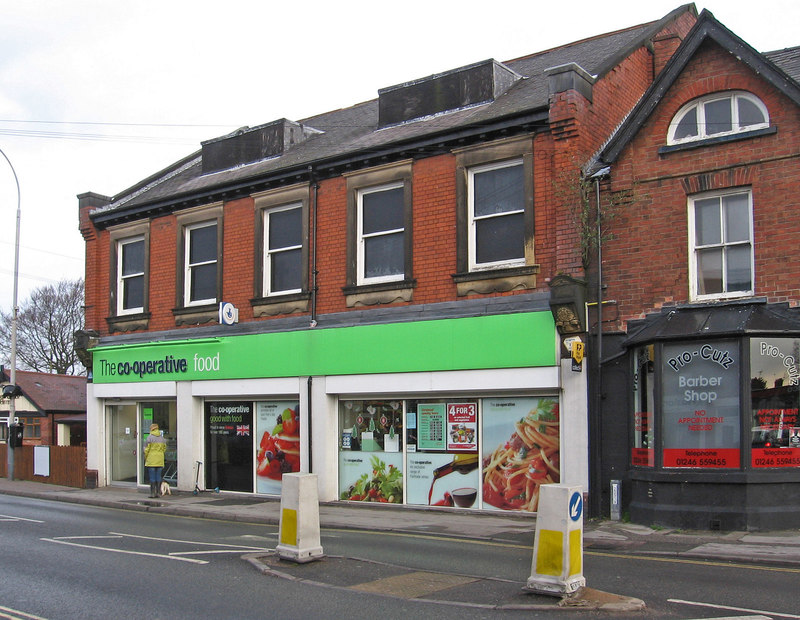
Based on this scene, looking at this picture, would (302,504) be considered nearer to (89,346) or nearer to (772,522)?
(772,522)

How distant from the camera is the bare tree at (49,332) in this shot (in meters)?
59.8

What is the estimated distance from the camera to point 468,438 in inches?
631

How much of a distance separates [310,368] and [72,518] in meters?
5.61

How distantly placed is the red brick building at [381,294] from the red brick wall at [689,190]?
86cm

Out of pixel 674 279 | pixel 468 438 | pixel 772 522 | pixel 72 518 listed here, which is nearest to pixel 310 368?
pixel 468 438

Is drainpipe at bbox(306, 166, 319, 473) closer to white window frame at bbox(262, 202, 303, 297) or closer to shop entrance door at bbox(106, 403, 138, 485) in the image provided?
white window frame at bbox(262, 202, 303, 297)

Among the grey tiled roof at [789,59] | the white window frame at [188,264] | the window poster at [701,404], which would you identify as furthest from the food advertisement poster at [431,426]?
Answer: the grey tiled roof at [789,59]

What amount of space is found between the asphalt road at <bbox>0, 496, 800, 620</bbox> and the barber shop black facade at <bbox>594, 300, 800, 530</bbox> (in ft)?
7.28

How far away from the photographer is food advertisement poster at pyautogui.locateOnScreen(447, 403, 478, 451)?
52.5 ft

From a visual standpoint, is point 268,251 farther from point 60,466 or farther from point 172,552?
point 60,466

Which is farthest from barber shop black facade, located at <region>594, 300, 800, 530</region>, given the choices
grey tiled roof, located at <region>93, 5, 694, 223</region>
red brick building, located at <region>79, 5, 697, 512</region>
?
grey tiled roof, located at <region>93, 5, 694, 223</region>

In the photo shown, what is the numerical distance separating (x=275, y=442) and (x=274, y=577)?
9.73 meters

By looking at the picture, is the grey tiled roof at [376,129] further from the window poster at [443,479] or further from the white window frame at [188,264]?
the window poster at [443,479]

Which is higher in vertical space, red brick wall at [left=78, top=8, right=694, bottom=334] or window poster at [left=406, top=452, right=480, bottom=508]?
red brick wall at [left=78, top=8, right=694, bottom=334]
